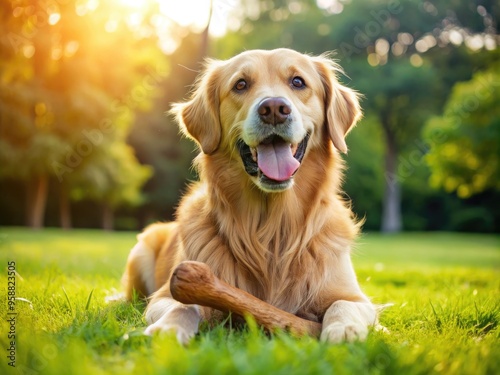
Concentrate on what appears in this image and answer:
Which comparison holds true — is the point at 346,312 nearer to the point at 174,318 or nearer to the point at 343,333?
the point at 343,333

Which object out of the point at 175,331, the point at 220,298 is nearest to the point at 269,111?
the point at 220,298

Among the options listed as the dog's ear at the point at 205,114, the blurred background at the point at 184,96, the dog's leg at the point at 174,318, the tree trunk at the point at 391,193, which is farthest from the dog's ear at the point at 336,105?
the tree trunk at the point at 391,193

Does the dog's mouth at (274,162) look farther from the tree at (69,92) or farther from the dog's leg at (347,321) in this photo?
the tree at (69,92)

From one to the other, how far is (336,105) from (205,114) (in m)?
1.01

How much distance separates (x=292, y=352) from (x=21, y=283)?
128 inches

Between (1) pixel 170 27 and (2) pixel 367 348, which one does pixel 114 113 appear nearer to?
(1) pixel 170 27

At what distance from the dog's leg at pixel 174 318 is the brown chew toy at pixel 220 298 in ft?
0.45

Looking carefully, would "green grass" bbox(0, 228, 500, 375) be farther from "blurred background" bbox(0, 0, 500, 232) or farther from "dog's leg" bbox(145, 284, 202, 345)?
"blurred background" bbox(0, 0, 500, 232)

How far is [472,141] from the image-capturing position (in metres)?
15.6

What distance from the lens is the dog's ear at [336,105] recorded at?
398cm

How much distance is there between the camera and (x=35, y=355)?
2.21 m

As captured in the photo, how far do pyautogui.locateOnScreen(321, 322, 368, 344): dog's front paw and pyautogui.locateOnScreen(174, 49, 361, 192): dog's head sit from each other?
103 centimetres

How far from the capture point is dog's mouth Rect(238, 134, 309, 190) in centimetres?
348

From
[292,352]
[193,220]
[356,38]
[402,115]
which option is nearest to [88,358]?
[292,352]
